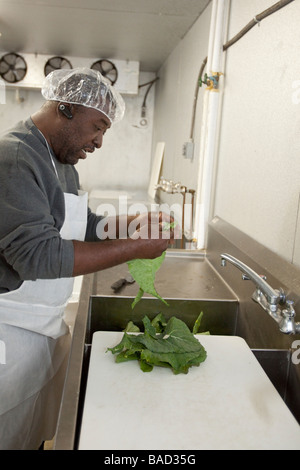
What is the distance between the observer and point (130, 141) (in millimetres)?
5395

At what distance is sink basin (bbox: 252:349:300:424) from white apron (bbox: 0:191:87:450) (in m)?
0.75

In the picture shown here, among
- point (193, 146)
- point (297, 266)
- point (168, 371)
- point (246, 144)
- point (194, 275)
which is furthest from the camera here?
point (193, 146)

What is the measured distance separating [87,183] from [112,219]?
359 cm

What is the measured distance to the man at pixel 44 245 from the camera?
1.22m

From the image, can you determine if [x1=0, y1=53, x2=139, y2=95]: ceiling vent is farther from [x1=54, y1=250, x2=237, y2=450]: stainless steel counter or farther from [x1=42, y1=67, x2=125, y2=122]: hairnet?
[x1=42, y1=67, x2=125, y2=122]: hairnet

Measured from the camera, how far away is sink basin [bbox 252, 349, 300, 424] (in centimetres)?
125

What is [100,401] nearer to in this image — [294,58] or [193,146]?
[294,58]

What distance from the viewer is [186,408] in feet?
3.43

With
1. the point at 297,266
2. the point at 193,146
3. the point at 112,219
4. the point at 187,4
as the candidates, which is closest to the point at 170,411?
the point at 297,266

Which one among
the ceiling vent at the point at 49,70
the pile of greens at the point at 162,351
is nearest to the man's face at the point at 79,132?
the pile of greens at the point at 162,351

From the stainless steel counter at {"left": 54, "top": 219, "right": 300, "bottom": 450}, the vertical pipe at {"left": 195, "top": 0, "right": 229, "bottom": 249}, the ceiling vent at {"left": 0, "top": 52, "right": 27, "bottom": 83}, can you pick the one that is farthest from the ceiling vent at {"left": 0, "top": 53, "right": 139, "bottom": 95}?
the stainless steel counter at {"left": 54, "top": 219, "right": 300, "bottom": 450}

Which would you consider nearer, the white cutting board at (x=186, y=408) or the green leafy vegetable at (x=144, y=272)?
the white cutting board at (x=186, y=408)

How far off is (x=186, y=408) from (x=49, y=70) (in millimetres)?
4243

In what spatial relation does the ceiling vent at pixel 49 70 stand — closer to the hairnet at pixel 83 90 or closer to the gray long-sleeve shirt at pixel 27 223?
the hairnet at pixel 83 90
